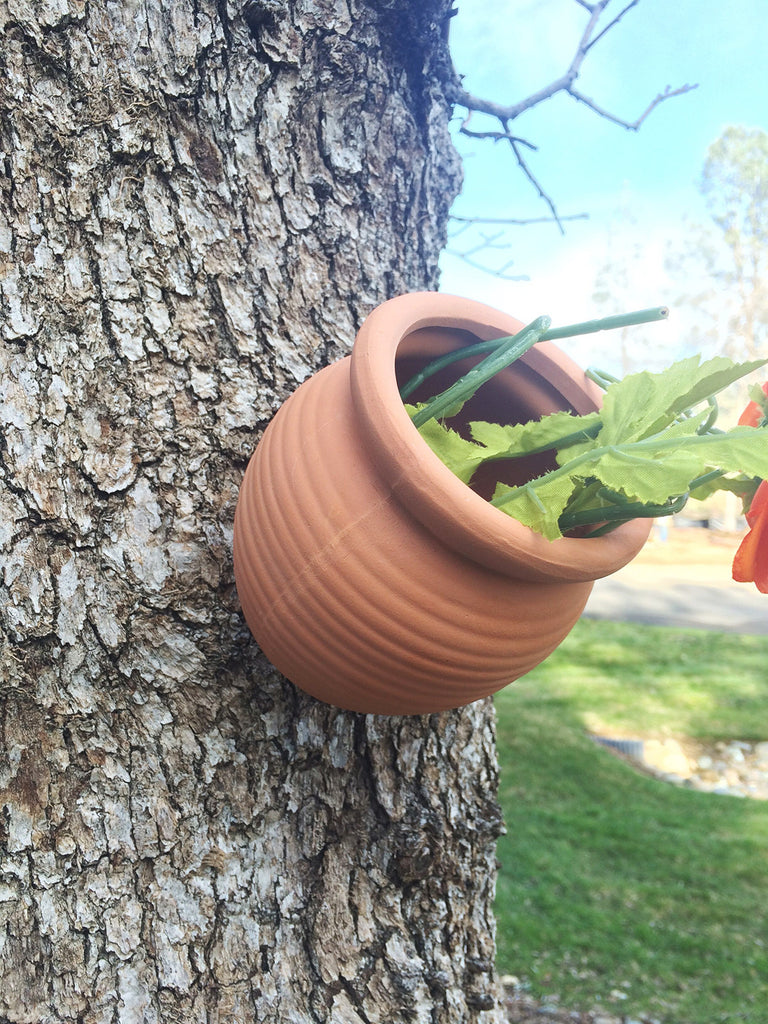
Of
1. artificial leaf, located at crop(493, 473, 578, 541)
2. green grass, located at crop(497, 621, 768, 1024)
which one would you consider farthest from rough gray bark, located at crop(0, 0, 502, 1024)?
green grass, located at crop(497, 621, 768, 1024)

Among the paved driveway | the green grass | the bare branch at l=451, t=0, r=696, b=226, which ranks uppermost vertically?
the paved driveway

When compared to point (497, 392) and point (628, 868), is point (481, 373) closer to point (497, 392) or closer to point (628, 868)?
point (497, 392)

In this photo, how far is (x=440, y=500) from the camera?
66cm

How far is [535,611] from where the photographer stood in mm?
762

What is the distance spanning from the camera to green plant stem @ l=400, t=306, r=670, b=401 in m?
0.73

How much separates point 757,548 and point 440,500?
32 cm

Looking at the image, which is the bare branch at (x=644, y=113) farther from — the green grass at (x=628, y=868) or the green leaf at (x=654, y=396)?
the green grass at (x=628, y=868)

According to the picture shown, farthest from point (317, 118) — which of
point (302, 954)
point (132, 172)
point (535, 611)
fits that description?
point (302, 954)

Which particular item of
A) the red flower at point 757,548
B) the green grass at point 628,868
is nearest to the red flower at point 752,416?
the red flower at point 757,548

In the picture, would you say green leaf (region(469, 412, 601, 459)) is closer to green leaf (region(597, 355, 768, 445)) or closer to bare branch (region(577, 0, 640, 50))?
green leaf (region(597, 355, 768, 445))

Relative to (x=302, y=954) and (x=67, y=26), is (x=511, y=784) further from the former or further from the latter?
(x=67, y=26)

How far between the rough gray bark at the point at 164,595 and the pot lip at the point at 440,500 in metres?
0.31

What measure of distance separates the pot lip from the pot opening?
0.09 meters

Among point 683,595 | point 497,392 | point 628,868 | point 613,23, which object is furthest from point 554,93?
point 683,595
